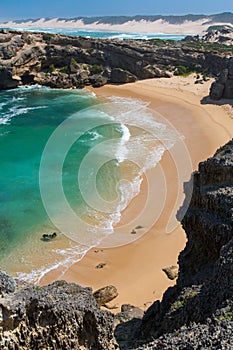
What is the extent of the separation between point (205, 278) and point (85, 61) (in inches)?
2366

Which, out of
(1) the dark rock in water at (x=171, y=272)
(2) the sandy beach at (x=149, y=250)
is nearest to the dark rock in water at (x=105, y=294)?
(2) the sandy beach at (x=149, y=250)

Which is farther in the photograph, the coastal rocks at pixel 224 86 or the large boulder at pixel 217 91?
the large boulder at pixel 217 91

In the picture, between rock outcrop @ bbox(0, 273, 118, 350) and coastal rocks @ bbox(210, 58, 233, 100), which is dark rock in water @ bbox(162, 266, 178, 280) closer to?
rock outcrop @ bbox(0, 273, 118, 350)

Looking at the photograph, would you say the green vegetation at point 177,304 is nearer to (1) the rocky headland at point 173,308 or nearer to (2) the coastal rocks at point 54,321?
Answer: (1) the rocky headland at point 173,308

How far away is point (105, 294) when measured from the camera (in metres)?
17.3

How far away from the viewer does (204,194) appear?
569 inches

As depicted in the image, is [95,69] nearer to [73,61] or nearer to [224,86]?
[73,61]

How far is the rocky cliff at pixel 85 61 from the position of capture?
61.4 meters

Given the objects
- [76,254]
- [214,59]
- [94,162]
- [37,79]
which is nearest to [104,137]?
[94,162]

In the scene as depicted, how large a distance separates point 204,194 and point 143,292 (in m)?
6.32

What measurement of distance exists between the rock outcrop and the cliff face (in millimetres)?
2125

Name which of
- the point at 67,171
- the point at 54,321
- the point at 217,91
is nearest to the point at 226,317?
the point at 54,321

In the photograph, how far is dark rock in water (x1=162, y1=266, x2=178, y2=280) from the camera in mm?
18484

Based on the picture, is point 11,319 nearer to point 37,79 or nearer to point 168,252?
point 168,252
